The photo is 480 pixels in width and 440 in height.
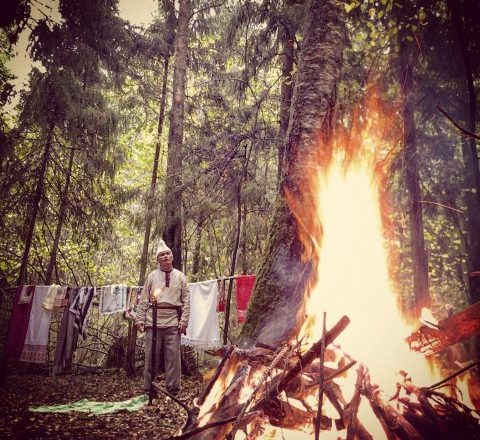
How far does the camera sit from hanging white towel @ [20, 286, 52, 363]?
7594 millimetres

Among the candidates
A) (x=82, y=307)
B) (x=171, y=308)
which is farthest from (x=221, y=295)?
(x=82, y=307)

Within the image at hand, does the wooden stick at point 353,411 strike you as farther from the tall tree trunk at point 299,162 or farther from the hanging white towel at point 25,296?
the hanging white towel at point 25,296

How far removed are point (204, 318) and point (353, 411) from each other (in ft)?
19.4

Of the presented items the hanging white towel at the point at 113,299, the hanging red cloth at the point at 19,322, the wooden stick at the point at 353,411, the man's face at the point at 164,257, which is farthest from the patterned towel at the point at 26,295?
the wooden stick at the point at 353,411

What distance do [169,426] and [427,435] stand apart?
392 cm

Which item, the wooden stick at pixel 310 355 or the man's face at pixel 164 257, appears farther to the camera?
the man's face at pixel 164 257

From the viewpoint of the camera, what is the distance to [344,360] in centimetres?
263

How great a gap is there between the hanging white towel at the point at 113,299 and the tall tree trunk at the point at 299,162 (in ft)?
19.0

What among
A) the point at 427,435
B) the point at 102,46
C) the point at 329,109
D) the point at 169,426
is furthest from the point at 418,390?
the point at 102,46

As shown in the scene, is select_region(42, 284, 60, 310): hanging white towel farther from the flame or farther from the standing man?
the flame

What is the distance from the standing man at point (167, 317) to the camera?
598 cm

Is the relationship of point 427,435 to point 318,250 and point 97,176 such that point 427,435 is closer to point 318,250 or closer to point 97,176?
point 318,250

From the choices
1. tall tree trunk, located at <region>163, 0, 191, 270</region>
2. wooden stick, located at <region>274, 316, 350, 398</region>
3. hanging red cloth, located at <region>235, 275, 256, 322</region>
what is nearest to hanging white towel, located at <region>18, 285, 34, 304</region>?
Answer: tall tree trunk, located at <region>163, 0, 191, 270</region>

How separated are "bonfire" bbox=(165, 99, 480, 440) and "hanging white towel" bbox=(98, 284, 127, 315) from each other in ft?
20.1
